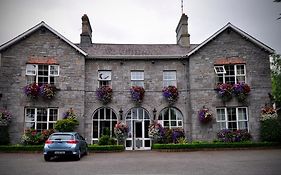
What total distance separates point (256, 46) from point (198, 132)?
28.5 ft

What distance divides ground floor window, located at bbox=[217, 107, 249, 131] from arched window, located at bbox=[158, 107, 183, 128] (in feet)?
10.2

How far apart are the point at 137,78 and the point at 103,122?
15.1 feet

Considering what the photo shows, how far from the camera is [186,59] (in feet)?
78.7

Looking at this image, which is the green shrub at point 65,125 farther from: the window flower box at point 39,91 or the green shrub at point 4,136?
the green shrub at point 4,136

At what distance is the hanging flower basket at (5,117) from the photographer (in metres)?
20.7

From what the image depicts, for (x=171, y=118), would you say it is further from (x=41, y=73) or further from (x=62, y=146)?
(x=41, y=73)

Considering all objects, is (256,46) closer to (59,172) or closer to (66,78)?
(66,78)

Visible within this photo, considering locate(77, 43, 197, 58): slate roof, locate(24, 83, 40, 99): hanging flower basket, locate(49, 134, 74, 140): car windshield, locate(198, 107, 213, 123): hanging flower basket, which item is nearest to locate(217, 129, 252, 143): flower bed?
locate(198, 107, 213, 123): hanging flower basket

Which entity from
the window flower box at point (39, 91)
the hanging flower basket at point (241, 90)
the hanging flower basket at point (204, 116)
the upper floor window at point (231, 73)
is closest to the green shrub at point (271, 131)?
the hanging flower basket at point (241, 90)

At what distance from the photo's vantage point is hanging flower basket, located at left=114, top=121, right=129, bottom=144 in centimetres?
2208

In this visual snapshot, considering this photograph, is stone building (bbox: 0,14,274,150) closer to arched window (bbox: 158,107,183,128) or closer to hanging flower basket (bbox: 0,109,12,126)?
arched window (bbox: 158,107,183,128)

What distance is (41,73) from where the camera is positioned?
74.1 feet

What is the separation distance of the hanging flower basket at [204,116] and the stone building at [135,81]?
366 millimetres

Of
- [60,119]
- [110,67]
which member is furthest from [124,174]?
[110,67]
